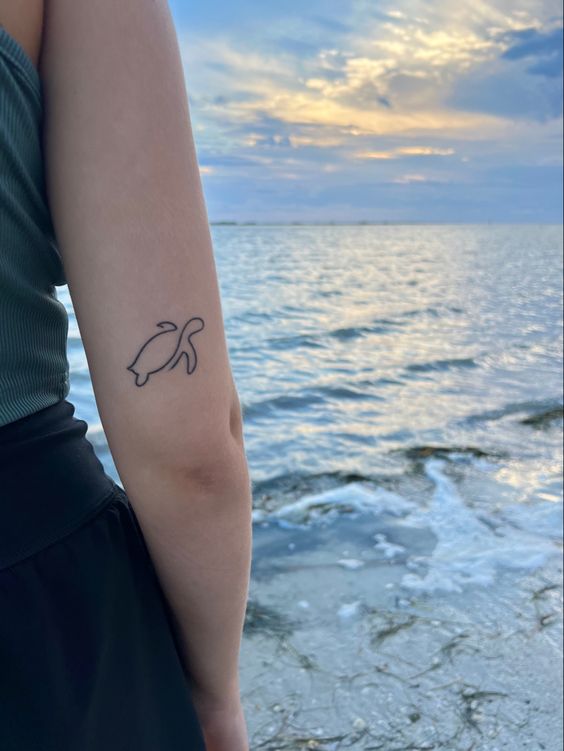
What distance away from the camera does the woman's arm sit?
32.6 inches

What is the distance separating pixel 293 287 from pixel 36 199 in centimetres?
2106

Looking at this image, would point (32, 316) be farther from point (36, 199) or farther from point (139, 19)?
point (139, 19)

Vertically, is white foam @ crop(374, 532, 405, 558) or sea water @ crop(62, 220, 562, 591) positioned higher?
white foam @ crop(374, 532, 405, 558)

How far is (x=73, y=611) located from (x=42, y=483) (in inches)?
5.8

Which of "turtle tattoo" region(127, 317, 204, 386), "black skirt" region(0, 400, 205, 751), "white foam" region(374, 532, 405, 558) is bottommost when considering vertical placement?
"white foam" region(374, 532, 405, 558)

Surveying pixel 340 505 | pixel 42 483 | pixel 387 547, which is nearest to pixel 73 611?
pixel 42 483

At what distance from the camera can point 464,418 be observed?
7406 millimetres

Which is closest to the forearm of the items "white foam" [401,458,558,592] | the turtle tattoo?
the turtle tattoo

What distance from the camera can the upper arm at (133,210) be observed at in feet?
2.71

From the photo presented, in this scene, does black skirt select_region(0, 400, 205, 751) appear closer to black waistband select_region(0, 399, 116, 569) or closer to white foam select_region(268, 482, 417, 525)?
black waistband select_region(0, 399, 116, 569)

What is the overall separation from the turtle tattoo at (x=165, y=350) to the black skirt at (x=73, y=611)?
12 cm

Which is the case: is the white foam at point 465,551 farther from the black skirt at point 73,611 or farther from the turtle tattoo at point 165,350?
the turtle tattoo at point 165,350

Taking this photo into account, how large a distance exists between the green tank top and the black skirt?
4cm

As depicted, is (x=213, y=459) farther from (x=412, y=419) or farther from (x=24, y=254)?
(x=412, y=419)
